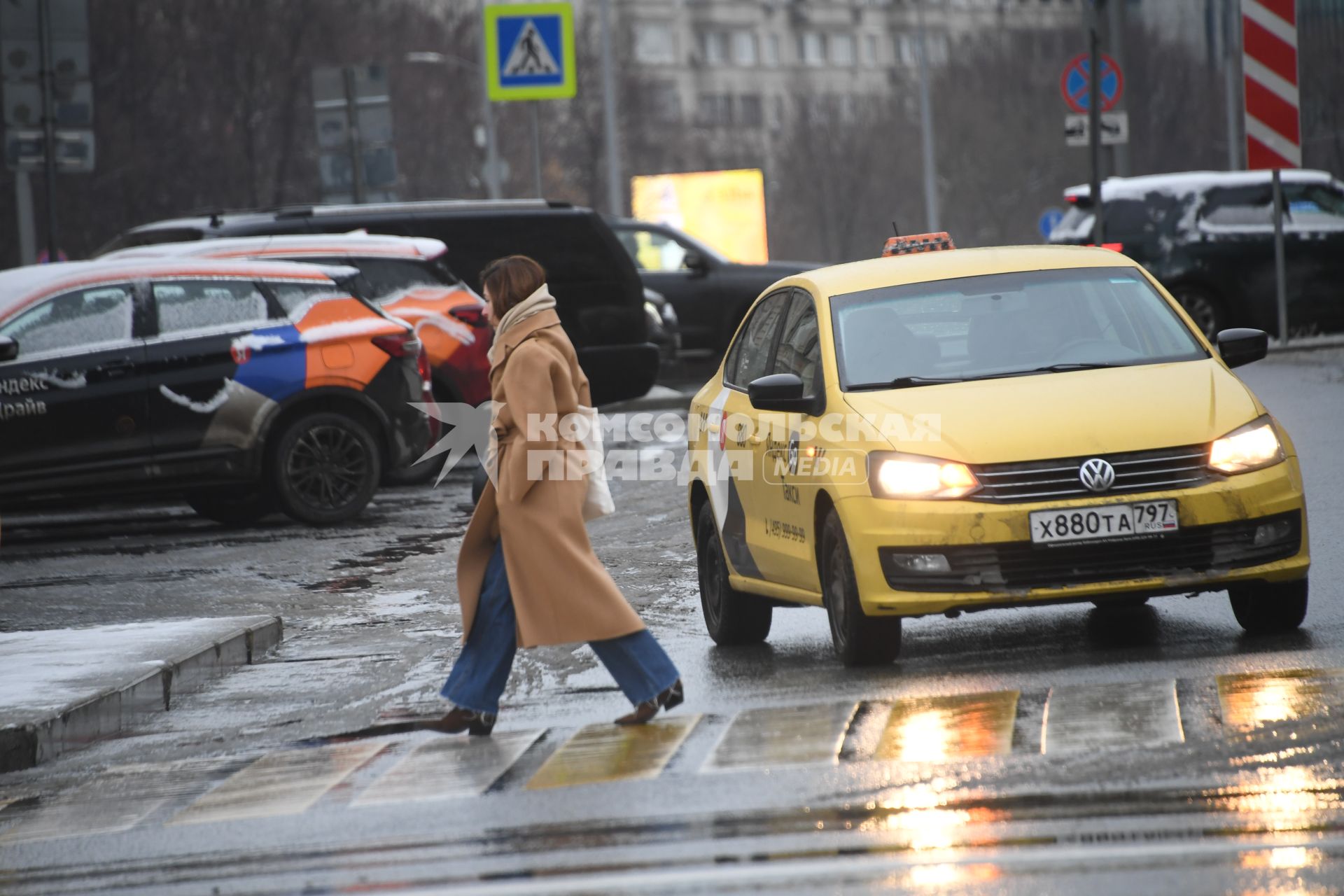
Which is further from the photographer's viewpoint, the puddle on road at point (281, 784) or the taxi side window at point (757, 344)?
the taxi side window at point (757, 344)

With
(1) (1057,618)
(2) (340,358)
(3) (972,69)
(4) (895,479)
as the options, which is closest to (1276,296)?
(2) (340,358)

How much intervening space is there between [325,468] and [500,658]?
8228mm

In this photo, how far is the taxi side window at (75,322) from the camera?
50.0 feet

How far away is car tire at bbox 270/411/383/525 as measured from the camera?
15.7 m

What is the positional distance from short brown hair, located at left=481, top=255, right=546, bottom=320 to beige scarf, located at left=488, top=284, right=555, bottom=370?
0.02 meters

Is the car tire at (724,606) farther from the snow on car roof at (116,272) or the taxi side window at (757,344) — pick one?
the snow on car roof at (116,272)

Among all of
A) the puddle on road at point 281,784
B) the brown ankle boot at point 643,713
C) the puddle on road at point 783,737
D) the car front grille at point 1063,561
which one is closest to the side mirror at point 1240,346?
the car front grille at point 1063,561

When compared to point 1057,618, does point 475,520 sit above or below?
above

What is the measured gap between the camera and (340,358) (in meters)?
15.9

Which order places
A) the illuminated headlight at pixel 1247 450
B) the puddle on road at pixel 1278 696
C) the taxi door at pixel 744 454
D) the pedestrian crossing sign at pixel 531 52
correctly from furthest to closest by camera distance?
1. the pedestrian crossing sign at pixel 531 52
2. the taxi door at pixel 744 454
3. the illuminated headlight at pixel 1247 450
4. the puddle on road at pixel 1278 696

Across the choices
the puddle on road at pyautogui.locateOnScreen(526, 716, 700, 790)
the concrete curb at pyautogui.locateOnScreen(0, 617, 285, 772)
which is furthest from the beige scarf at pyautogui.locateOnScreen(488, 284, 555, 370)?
the concrete curb at pyautogui.locateOnScreen(0, 617, 285, 772)

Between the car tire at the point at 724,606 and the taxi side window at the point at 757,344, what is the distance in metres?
0.60

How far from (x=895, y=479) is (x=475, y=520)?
4.98 feet

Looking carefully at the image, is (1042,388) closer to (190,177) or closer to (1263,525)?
(1263,525)
